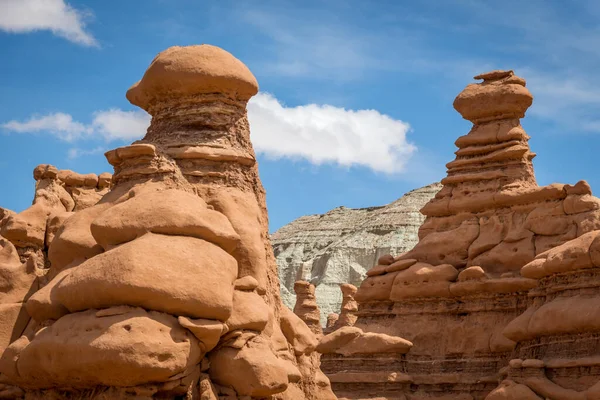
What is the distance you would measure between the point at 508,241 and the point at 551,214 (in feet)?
4.28

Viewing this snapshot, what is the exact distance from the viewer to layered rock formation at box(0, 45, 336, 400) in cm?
1203

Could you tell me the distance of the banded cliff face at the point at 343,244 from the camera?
259ft

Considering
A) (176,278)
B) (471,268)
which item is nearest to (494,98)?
(471,268)

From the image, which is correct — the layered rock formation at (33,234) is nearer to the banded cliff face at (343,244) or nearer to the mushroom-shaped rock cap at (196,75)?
the mushroom-shaped rock cap at (196,75)

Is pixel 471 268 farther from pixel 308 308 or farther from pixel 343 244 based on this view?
pixel 343 244

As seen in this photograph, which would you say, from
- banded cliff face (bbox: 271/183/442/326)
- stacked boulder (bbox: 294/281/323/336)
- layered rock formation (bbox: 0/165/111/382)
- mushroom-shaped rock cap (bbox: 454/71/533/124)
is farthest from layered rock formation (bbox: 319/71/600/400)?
banded cliff face (bbox: 271/183/442/326)

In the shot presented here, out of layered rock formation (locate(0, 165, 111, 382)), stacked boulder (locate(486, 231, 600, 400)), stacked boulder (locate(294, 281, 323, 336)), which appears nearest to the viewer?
layered rock formation (locate(0, 165, 111, 382))

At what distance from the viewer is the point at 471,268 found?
25.2 m

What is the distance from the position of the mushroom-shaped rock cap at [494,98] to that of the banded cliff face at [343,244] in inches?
1848

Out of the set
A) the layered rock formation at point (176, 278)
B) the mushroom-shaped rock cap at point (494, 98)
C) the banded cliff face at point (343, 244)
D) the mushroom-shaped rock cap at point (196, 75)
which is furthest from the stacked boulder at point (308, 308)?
the banded cliff face at point (343, 244)

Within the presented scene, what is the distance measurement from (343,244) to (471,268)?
2325 inches

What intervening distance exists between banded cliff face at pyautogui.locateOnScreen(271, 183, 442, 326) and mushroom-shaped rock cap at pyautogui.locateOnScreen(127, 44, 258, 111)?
196 feet

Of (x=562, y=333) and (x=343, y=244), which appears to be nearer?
(x=562, y=333)

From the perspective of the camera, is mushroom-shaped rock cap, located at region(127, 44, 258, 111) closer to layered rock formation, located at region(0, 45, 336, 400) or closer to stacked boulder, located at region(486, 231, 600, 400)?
layered rock formation, located at region(0, 45, 336, 400)
